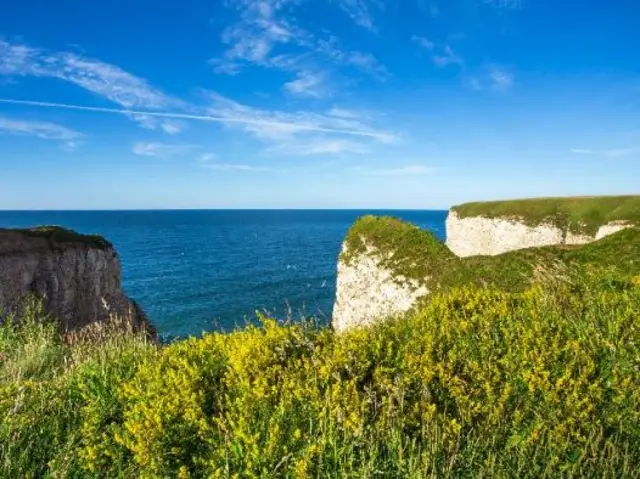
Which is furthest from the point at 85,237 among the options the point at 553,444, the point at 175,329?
the point at 553,444

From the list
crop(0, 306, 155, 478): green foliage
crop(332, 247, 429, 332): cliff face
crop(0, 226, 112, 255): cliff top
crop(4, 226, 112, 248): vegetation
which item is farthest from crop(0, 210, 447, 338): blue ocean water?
crop(0, 306, 155, 478): green foliage

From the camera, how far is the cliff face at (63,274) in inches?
1431

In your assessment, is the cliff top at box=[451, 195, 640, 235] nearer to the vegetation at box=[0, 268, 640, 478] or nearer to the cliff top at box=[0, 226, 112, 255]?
the vegetation at box=[0, 268, 640, 478]

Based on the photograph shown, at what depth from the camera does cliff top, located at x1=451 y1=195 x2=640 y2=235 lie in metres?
73.4

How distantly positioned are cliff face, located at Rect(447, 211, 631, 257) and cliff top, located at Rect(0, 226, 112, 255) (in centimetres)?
5795

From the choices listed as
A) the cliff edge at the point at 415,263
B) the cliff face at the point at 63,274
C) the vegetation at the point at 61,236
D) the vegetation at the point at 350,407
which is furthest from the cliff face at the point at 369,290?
the vegetation at the point at 61,236

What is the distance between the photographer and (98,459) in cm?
539

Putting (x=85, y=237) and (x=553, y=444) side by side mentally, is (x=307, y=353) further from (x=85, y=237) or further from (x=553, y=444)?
(x=85, y=237)

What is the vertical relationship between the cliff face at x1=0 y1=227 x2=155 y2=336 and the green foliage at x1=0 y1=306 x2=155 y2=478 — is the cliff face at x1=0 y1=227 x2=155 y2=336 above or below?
below

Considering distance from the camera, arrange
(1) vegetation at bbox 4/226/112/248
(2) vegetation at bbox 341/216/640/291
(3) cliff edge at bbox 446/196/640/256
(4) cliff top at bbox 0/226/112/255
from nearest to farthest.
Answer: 1. (2) vegetation at bbox 341/216/640/291
2. (4) cliff top at bbox 0/226/112/255
3. (1) vegetation at bbox 4/226/112/248
4. (3) cliff edge at bbox 446/196/640/256

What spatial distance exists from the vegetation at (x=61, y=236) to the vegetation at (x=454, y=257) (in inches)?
1054

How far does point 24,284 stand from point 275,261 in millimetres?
78188

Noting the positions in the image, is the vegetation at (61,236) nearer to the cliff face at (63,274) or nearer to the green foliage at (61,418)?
the cliff face at (63,274)

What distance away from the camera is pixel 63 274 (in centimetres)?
4075
